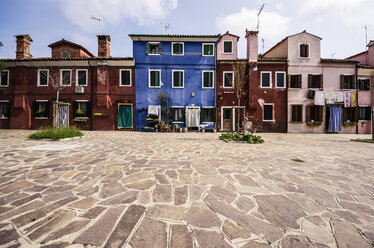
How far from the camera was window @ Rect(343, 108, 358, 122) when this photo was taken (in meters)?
15.9

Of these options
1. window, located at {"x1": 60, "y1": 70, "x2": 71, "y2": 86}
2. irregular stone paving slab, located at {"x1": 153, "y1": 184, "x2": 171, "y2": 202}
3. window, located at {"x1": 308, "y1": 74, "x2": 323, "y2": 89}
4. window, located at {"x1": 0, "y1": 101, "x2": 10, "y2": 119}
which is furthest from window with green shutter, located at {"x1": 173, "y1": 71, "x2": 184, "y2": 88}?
window, located at {"x1": 0, "y1": 101, "x2": 10, "y2": 119}

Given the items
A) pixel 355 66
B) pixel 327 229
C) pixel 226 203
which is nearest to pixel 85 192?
pixel 226 203

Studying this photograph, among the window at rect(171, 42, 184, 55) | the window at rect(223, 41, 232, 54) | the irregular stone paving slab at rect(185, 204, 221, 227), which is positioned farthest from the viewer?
the window at rect(223, 41, 232, 54)

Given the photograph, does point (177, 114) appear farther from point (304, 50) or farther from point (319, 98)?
point (304, 50)

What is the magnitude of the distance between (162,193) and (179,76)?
14656mm

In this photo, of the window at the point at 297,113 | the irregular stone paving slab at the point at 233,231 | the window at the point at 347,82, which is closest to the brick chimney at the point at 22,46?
the irregular stone paving slab at the point at 233,231

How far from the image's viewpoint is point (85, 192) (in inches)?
94.9

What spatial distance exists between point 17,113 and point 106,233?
21.1 meters

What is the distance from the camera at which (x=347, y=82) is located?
53.0 feet

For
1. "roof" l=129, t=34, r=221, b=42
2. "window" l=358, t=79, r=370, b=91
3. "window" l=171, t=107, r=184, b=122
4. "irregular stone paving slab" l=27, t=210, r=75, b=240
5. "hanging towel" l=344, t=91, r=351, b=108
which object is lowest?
"irregular stone paving slab" l=27, t=210, r=75, b=240

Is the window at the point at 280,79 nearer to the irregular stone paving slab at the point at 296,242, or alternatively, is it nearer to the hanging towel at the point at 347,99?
the hanging towel at the point at 347,99

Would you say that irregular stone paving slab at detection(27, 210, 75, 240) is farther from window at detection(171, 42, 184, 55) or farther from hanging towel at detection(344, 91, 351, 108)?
hanging towel at detection(344, 91, 351, 108)

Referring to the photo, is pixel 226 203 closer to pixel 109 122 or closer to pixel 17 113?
pixel 109 122

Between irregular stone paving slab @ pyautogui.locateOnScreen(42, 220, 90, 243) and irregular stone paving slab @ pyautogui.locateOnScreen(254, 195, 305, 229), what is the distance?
2124 millimetres
